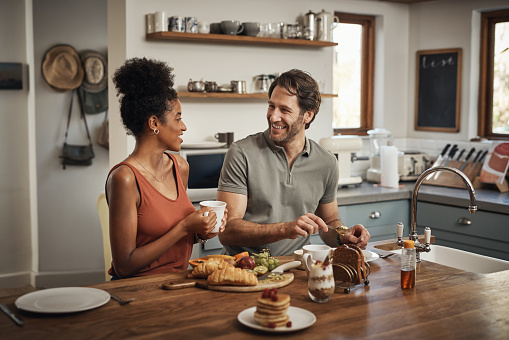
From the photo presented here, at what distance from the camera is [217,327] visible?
5.47 feet

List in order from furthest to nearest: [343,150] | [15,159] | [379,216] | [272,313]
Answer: [15,159] → [343,150] → [379,216] → [272,313]

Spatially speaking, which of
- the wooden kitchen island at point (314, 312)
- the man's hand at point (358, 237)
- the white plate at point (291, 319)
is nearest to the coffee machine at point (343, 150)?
the man's hand at point (358, 237)

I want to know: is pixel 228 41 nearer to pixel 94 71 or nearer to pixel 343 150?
pixel 343 150

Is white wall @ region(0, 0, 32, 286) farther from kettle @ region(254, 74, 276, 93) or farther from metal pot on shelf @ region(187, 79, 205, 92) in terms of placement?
kettle @ region(254, 74, 276, 93)

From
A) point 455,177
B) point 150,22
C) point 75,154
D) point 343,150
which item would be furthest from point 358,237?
point 75,154

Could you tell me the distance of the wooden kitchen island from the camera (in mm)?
1628

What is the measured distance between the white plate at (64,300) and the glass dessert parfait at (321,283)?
2.04 feet

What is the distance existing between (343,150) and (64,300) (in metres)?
3.02

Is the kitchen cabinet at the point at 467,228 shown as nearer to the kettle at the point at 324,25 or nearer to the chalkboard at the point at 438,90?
the chalkboard at the point at 438,90

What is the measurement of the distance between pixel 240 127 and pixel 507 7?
7.15 ft

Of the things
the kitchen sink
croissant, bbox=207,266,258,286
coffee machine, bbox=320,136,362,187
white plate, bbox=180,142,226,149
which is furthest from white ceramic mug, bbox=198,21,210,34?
croissant, bbox=207,266,258,286

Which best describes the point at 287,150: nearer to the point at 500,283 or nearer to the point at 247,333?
the point at 500,283

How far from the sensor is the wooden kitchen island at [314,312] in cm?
163

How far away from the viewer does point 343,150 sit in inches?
179
